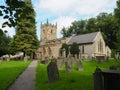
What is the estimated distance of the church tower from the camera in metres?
88.4

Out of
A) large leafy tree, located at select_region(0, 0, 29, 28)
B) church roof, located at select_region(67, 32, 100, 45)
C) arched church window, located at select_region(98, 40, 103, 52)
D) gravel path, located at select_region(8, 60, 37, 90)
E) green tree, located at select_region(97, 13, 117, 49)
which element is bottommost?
gravel path, located at select_region(8, 60, 37, 90)

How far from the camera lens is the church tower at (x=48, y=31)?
290ft

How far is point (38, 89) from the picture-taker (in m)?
11.6

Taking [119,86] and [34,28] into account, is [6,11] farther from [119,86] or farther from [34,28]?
[34,28]

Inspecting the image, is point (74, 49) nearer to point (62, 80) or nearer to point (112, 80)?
point (62, 80)

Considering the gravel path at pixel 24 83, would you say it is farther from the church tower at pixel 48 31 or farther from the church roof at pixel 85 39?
the church tower at pixel 48 31

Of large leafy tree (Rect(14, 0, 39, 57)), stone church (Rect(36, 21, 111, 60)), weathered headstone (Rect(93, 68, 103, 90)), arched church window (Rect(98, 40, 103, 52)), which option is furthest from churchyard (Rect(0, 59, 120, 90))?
arched church window (Rect(98, 40, 103, 52))

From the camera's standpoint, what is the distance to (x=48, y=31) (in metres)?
88.7

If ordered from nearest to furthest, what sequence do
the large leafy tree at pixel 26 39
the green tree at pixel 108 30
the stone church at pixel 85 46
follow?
the large leafy tree at pixel 26 39, the stone church at pixel 85 46, the green tree at pixel 108 30

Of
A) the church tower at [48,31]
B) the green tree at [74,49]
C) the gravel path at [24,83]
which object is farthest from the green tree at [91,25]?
the gravel path at [24,83]

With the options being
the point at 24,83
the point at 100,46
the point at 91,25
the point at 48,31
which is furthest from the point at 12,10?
the point at 48,31

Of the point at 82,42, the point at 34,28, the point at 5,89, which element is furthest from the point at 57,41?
the point at 5,89

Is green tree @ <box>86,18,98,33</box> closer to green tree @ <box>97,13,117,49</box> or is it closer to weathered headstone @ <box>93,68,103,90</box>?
green tree @ <box>97,13,117,49</box>

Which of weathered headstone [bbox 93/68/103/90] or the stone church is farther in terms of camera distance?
the stone church
